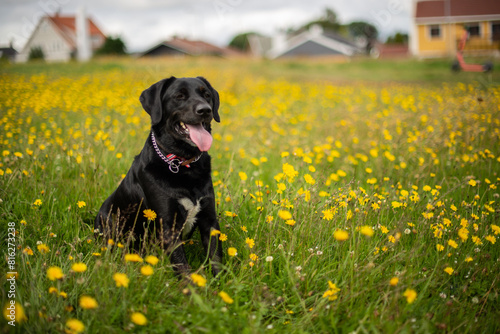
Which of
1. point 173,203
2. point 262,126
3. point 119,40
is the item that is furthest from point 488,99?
point 119,40

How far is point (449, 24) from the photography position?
93.0 ft

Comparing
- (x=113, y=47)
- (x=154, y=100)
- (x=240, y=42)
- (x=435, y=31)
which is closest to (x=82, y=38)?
(x=113, y=47)

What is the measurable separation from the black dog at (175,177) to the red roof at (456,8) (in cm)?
3289

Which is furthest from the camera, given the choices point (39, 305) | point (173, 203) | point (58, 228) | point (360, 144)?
point (360, 144)

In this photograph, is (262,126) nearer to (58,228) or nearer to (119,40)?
(58,228)

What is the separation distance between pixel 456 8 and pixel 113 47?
28.2m

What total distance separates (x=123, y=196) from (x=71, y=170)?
1.23m

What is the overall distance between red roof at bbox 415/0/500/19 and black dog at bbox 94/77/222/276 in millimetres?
32889

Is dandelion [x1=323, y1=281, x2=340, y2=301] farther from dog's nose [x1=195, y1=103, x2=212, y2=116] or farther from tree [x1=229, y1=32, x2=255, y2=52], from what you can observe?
tree [x1=229, y1=32, x2=255, y2=52]

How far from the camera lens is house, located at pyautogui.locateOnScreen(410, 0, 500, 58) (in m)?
27.2

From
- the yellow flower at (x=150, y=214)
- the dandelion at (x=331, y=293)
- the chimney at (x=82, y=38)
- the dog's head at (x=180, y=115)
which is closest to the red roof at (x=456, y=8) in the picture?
the chimney at (x=82, y=38)

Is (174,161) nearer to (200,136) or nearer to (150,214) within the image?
(200,136)

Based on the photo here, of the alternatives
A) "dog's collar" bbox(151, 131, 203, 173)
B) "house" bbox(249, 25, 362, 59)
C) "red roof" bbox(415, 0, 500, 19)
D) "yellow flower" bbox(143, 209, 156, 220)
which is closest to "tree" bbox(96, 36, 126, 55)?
"house" bbox(249, 25, 362, 59)

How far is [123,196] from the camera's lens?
2.61 metres
